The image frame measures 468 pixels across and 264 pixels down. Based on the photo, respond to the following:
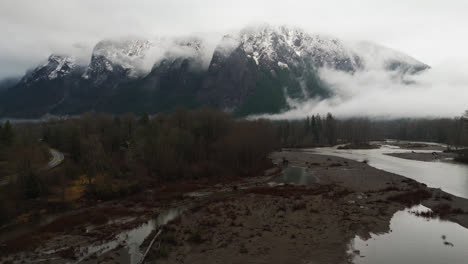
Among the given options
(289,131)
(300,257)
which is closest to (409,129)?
(289,131)

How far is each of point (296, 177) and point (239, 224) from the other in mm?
31412

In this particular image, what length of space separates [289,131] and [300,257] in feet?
449

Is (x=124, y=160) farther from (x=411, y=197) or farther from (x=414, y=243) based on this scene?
(x=414, y=243)

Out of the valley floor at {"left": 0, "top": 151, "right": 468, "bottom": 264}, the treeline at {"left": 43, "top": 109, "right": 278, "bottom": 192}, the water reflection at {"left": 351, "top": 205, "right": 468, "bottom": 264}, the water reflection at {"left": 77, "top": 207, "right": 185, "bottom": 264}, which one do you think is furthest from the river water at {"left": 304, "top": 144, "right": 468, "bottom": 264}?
the treeline at {"left": 43, "top": 109, "right": 278, "bottom": 192}

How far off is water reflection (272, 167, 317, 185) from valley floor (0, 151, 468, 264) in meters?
6.37

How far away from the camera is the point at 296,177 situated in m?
54.8

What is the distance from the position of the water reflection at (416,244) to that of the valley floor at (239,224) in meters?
0.97

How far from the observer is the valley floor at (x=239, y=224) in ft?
64.9

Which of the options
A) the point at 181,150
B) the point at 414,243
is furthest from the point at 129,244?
the point at 181,150

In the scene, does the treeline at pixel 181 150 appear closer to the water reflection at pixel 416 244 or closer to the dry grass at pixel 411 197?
the dry grass at pixel 411 197

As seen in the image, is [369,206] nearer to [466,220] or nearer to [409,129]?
[466,220]

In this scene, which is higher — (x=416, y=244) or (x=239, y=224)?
(x=416, y=244)

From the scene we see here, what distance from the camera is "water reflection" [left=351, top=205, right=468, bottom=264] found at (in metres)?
18.3

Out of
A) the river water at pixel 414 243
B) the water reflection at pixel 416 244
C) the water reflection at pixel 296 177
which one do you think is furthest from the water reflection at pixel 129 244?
the water reflection at pixel 296 177
